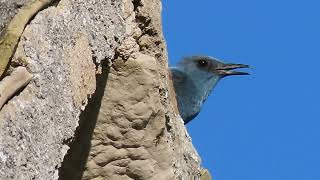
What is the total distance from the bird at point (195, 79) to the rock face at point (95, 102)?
9.91 feet

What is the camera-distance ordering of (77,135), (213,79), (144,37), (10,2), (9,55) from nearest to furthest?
1. (9,55)
2. (10,2)
3. (77,135)
4. (144,37)
5. (213,79)

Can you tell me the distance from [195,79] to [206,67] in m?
0.67

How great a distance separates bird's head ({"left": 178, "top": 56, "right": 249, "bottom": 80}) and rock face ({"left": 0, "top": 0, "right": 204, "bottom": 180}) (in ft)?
12.9

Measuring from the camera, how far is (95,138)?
527 centimetres

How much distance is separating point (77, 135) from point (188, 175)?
895 millimetres

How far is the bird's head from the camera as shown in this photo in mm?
10000

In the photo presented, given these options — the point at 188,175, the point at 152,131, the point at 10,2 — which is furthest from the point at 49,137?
the point at 188,175

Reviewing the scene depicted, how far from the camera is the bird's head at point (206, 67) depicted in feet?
32.8

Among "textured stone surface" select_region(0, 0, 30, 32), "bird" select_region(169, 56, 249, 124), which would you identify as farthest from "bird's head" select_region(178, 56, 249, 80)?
"textured stone surface" select_region(0, 0, 30, 32)

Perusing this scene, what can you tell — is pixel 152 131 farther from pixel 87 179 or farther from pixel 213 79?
pixel 213 79

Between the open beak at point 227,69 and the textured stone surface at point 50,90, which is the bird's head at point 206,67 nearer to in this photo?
the open beak at point 227,69

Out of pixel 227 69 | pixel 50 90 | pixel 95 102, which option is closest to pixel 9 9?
pixel 50 90

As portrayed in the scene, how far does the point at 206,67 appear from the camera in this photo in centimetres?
1038

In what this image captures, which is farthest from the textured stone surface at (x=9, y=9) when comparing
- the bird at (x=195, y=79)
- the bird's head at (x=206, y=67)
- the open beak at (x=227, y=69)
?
the open beak at (x=227, y=69)
